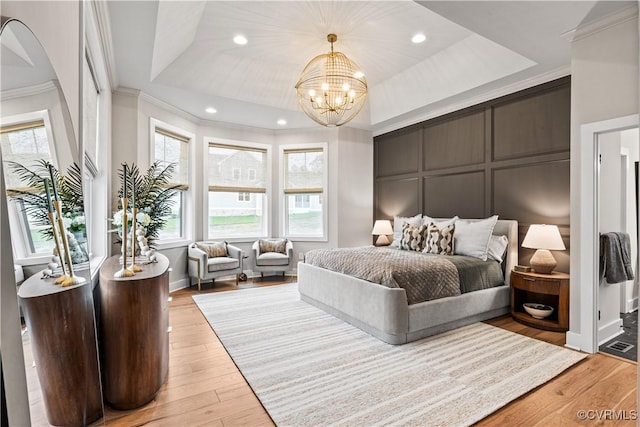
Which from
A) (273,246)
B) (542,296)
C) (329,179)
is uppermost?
(329,179)

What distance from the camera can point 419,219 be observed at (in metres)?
5.00

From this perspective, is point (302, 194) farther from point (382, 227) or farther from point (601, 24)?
point (601, 24)

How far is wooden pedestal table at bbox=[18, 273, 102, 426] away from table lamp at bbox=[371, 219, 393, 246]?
15.8 feet

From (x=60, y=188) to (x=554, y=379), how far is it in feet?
10.8

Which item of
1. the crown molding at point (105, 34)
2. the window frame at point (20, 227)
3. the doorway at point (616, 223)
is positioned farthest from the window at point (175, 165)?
the doorway at point (616, 223)

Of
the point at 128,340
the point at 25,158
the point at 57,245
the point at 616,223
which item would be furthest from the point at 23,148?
the point at 616,223

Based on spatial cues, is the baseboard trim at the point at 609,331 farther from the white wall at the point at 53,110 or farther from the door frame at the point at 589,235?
the white wall at the point at 53,110

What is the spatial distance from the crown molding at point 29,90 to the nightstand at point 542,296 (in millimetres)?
4109

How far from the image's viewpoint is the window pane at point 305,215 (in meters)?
6.32

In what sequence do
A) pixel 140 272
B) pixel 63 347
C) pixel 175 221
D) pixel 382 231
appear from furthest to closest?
pixel 382 231 < pixel 175 221 < pixel 140 272 < pixel 63 347

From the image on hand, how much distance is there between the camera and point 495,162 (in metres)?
4.29

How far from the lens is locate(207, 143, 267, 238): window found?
5855 mm

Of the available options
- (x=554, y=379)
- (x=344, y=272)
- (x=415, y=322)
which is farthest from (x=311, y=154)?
(x=554, y=379)

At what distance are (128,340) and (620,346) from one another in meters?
4.12
